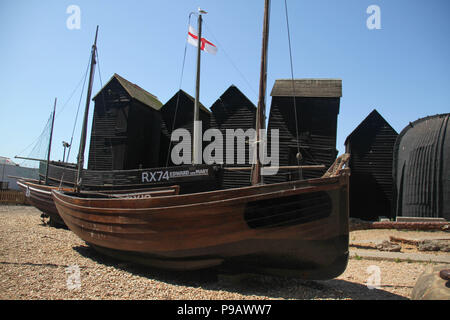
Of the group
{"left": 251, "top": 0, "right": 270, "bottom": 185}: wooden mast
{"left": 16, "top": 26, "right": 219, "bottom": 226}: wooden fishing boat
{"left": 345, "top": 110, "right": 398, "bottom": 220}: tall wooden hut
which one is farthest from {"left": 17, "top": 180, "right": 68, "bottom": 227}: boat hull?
{"left": 345, "top": 110, "right": 398, "bottom": 220}: tall wooden hut

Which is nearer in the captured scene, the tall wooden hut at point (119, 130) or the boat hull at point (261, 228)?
the boat hull at point (261, 228)

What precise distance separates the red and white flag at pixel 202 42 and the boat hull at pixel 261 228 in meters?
11.5

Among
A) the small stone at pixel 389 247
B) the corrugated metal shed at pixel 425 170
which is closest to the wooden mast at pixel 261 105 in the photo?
the small stone at pixel 389 247

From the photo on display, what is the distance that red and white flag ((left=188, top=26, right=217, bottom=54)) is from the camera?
1404cm

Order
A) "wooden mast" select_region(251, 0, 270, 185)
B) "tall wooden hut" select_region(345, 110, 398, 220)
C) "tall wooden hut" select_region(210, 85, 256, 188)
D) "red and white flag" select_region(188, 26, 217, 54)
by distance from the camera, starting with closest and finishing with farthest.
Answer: "wooden mast" select_region(251, 0, 270, 185) → "red and white flag" select_region(188, 26, 217, 54) → "tall wooden hut" select_region(345, 110, 398, 220) → "tall wooden hut" select_region(210, 85, 256, 188)

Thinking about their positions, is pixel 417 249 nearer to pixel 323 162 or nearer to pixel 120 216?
pixel 323 162

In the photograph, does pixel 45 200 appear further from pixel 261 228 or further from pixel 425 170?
pixel 425 170

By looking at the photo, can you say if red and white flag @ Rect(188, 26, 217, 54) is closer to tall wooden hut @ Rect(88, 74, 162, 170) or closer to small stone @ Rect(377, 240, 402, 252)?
tall wooden hut @ Rect(88, 74, 162, 170)

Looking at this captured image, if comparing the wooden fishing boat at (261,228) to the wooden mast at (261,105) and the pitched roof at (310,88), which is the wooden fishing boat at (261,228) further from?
the pitched roof at (310,88)

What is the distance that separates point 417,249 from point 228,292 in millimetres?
7771

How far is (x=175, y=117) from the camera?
19.8 m

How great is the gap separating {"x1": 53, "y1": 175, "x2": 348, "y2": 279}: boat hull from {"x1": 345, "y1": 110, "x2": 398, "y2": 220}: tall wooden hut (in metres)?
14.1

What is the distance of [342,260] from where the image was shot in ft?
15.2

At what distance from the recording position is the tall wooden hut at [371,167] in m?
16.8
